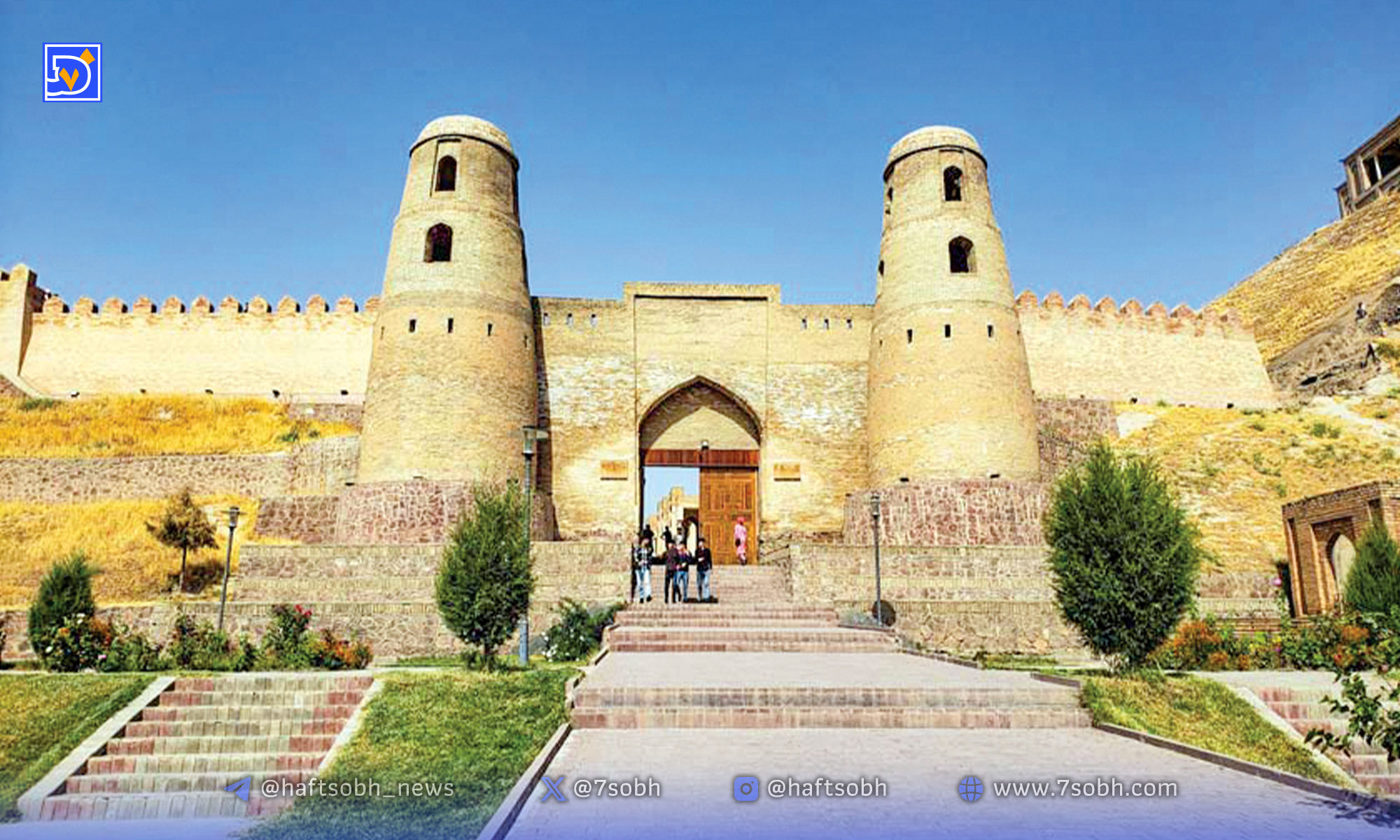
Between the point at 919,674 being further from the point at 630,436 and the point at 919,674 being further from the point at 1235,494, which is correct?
the point at 1235,494

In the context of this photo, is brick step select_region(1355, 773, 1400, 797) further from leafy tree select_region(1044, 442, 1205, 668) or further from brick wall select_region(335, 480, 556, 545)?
brick wall select_region(335, 480, 556, 545)

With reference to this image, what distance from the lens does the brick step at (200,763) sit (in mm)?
7266

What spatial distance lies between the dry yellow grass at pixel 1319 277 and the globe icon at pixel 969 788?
35520 mm

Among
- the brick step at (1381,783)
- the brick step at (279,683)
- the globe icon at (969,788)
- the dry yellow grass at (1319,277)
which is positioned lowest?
the brick step at (1381,783)

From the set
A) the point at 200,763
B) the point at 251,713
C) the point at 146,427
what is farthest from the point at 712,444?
the point at 200,763

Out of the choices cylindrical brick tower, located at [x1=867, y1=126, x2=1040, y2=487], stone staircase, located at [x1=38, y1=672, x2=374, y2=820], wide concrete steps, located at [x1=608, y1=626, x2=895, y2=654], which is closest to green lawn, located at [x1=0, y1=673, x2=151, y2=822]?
stone staircase, located at [x1=38, y1=672, x2=374, y2=820]

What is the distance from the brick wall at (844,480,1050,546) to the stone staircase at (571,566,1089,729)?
22.2 feet

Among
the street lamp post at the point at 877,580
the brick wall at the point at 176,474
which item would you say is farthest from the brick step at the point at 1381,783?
the brick wall at the point at 176,474

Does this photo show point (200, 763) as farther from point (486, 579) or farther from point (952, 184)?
point (952, 184)

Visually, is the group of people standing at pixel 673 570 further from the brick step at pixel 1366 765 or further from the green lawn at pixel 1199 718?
the brick step at pixel 1366 765

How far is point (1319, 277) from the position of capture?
43.8m

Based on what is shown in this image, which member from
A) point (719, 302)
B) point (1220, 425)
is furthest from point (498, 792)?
point (1220, 425)

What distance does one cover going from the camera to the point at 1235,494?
2334 cm

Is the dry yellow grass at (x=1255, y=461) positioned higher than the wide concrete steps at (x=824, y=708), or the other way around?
the dry yellow grass at (x=1255, y=461)
